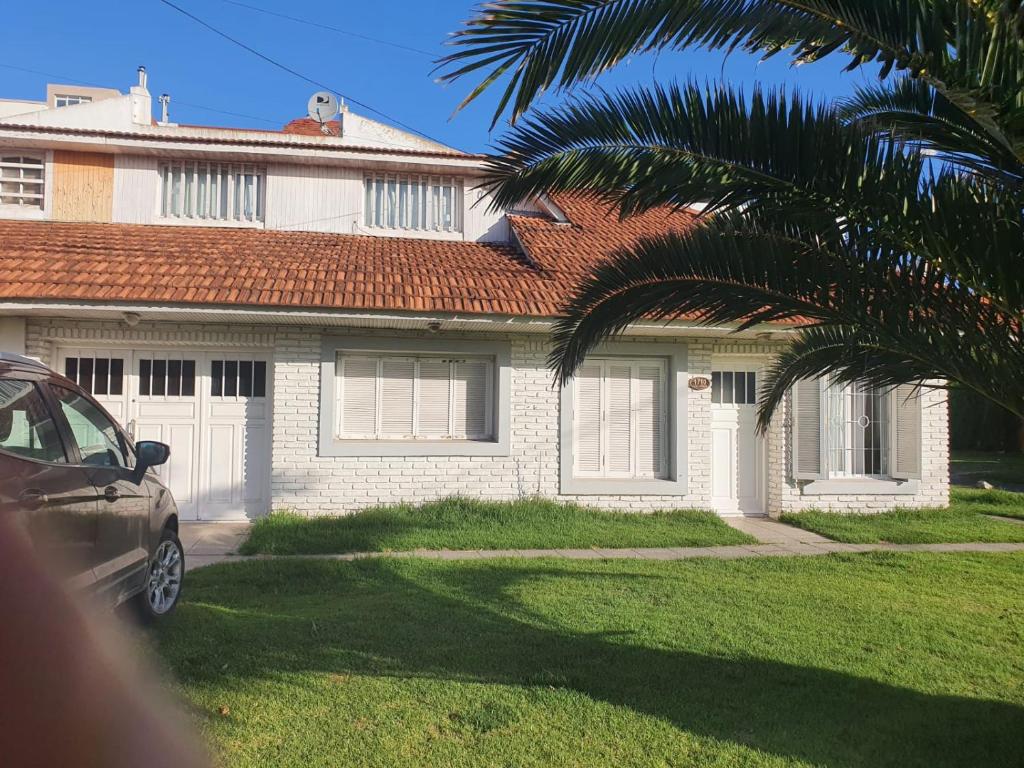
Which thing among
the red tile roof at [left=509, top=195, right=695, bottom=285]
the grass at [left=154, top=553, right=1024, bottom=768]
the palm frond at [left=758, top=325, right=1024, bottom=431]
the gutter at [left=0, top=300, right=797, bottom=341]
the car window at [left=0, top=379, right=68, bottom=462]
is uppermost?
the red tile roof at [left=509, top=195, right=695, bottom=285]

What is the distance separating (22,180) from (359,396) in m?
6.30

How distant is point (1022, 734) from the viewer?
156 inches

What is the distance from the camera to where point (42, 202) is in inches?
454

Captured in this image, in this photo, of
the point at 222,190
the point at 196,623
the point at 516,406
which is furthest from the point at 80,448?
the point at 222,190

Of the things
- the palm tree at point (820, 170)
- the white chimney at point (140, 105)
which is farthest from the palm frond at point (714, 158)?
the white chimney at point (140, 105)

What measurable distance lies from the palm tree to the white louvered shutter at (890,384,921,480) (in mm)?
7205

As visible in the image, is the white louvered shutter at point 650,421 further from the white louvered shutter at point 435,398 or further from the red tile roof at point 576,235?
the white louvered shutter at point 435,398

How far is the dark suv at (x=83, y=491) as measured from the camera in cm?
352

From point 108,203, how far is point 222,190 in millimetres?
A: 1617

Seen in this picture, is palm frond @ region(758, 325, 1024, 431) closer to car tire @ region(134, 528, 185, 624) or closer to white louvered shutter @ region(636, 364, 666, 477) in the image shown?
car tire @ region(134, 528, 185, 624)

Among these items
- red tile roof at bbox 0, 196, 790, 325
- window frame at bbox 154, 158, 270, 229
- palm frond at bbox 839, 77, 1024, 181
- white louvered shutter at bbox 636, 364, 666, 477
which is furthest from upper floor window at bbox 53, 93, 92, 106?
palm frond at bbox 839, 77, 1024, 181

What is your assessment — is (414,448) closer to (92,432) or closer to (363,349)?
(363,349)

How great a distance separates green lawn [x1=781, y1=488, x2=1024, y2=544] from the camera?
9539 millimetres

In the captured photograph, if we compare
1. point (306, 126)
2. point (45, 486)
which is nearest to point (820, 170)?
point (45, 486)
